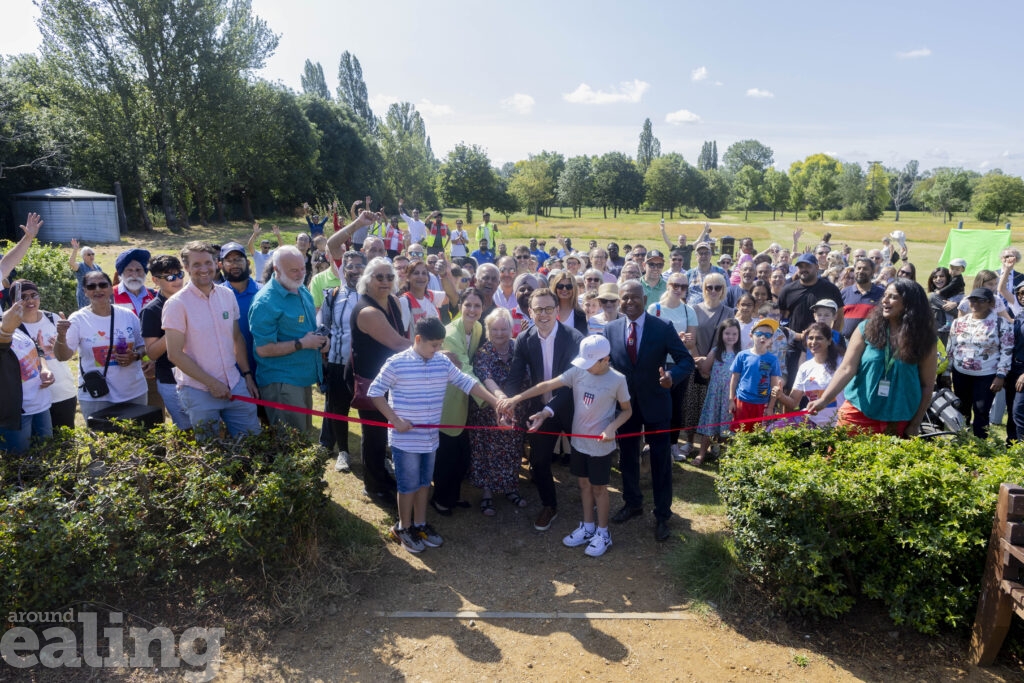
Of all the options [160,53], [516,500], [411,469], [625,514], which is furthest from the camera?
[160,53]

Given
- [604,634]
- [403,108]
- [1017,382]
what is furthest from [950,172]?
[604,634]

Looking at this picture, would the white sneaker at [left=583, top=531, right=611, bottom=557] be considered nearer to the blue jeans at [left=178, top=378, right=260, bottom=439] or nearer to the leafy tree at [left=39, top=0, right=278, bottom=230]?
the blue jeans at [left=178, top=378, right=260, bottom=439]

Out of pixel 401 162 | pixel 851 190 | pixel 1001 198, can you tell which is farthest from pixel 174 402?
pixel 851 190

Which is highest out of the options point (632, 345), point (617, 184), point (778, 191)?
point (617, 184)

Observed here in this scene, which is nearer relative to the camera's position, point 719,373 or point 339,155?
point 719,373

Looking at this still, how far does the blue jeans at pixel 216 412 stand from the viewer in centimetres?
483

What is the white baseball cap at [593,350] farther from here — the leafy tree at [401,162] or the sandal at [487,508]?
the leafy tree at [401,162]

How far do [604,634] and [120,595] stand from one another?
3.25 meters

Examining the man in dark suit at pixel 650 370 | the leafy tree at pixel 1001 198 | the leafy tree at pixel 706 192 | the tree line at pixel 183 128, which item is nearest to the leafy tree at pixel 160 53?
the tree line at pixel 183 128

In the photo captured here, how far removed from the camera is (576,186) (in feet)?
242

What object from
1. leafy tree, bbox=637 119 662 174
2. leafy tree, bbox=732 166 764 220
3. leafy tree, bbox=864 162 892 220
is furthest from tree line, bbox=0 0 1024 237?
leafy tree, bbox=637 119 662 174

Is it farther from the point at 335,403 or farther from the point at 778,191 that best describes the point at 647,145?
the point at 335,403

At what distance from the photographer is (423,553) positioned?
5.04 m

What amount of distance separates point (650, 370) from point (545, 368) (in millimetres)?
900
